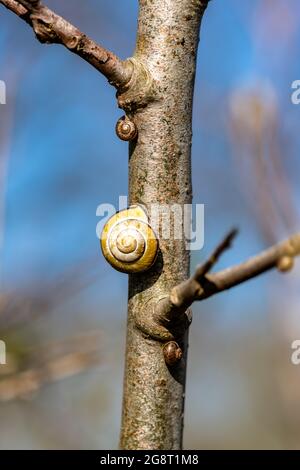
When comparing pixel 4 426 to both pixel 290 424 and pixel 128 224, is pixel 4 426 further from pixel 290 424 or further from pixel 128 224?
pixel 128 224

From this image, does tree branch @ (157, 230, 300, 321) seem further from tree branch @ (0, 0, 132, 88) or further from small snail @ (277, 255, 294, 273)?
tree branch @ (0, 0, 132, 88)

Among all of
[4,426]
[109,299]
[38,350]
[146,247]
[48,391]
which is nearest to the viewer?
[146,247]

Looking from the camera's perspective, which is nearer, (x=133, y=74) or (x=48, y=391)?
(x=133, y=74)

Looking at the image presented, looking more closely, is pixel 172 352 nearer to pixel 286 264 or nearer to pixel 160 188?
pixel 160 188

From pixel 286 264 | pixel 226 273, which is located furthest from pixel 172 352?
pixel 286 264

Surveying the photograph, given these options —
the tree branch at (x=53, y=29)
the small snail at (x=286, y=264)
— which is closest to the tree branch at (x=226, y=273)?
the small snail at (x=286, y=264)

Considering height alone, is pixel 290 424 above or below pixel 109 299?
below

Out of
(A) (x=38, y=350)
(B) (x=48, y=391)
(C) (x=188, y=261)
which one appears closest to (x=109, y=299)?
Answer: (B) (x=48, y=391)

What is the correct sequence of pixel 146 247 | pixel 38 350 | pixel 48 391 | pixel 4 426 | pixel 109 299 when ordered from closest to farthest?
1. pixel 146 247
2. pixel 38 350
3. pixel 48 391
4. pixel 4 426
5. pixel 109 299
